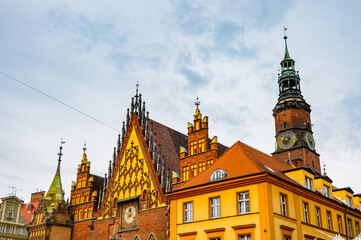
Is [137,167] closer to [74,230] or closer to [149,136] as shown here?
[149,136]

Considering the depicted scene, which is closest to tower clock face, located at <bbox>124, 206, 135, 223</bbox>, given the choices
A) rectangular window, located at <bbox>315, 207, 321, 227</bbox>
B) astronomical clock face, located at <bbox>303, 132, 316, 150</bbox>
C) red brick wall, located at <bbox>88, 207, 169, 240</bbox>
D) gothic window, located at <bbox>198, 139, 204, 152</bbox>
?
red brick wall, located at <bbox>88, 207, 169, 240</bbox>

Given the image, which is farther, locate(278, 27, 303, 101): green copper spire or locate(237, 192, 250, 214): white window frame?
locate(278, 27, 303, 101): green copper spire

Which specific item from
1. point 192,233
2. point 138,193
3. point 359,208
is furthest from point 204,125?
point 359,208

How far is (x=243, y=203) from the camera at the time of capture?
26672 mm

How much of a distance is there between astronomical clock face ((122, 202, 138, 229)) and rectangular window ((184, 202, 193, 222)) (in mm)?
8959

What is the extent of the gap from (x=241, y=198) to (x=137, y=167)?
1504 centimetres

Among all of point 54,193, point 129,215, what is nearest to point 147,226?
point 129,215

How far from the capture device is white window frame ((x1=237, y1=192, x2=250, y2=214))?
2641cm

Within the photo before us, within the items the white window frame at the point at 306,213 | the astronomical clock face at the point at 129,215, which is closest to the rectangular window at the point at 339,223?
the white window frame at the point at 306,213

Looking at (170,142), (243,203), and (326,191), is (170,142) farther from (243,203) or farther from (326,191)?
(243,203)

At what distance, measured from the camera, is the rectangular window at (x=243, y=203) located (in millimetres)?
26430

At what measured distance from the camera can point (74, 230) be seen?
44.3m

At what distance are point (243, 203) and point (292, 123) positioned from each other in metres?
33.6

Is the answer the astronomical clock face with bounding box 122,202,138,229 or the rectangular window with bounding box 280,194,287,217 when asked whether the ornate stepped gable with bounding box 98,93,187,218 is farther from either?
the rectangular window with bounding box 280,194,287,217
